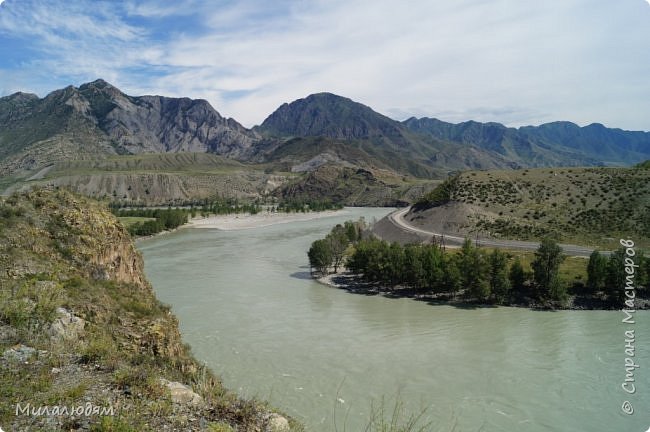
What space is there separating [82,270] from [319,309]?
2455cm

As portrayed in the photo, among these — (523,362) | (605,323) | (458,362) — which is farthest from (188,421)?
(605,323)

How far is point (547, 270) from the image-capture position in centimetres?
4012

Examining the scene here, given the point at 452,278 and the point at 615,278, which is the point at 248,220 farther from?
the point at 615,278

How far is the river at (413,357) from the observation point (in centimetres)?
1984

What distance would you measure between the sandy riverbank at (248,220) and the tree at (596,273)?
273 feet

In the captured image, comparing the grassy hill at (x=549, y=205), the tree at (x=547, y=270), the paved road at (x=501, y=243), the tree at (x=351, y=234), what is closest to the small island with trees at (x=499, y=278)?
the tree at (x=547, y=270)

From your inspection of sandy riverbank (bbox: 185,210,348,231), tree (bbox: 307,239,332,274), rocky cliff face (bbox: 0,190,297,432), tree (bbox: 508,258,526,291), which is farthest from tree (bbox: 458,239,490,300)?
sandy riverbank (bbox: 185,210,348,231)

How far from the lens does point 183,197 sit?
637 feet

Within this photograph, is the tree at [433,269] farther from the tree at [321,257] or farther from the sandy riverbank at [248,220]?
the sandy riverbank at [248,220]

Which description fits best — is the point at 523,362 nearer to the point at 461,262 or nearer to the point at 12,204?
the point at 461,262

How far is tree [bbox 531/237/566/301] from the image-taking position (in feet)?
127

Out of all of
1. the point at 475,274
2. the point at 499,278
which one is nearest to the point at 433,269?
the point at 475,274

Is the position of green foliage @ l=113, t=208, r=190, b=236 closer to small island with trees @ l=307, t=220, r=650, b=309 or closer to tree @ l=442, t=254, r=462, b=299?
small island with trees @ l=307, t=220, r=650, b=309

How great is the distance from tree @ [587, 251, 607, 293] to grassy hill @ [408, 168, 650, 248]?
70.8 ft
